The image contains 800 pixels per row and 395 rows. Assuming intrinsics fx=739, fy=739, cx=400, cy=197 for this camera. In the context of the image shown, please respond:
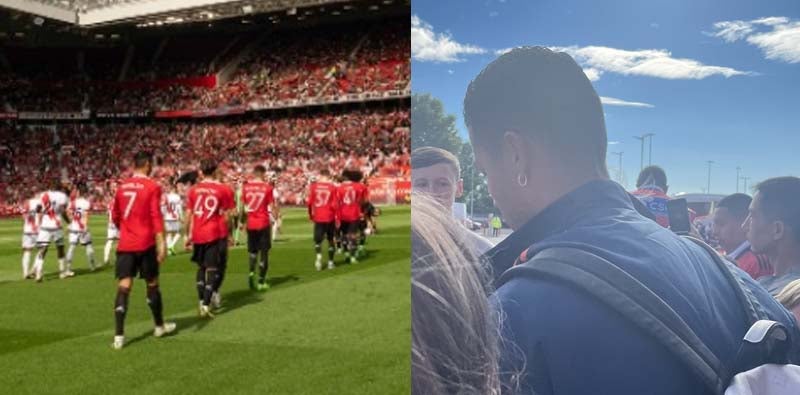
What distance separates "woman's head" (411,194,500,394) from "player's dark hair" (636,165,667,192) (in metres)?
0.62

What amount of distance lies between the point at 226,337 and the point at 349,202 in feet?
17.6

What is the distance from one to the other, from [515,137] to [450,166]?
10.0 inches

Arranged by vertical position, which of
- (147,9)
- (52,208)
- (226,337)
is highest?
(147,9)

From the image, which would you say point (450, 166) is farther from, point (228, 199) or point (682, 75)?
point (228, 199)

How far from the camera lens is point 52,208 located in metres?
11.5

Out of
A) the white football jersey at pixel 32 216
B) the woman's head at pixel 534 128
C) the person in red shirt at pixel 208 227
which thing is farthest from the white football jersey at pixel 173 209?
the woman's head at pixel 534 128

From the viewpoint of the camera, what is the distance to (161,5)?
109 ft

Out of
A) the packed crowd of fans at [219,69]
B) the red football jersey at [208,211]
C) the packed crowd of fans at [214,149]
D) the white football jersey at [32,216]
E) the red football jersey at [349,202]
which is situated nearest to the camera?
the red football jersey at [208,211]

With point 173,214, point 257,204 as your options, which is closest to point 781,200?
point 257,204

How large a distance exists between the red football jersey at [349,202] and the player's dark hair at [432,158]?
9.70 metres

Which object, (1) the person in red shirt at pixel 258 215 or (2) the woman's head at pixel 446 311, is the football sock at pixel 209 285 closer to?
(1) the person in red shirt at pixel 258 215

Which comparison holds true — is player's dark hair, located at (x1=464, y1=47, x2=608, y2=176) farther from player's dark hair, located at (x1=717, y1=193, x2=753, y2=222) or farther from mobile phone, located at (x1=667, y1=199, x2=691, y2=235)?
player's dark hair, located at (x1=717, y1=193, x2=753, y2=222)

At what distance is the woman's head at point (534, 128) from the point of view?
2496 millimetres

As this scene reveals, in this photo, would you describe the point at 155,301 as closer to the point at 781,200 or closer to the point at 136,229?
the point at 136,229
